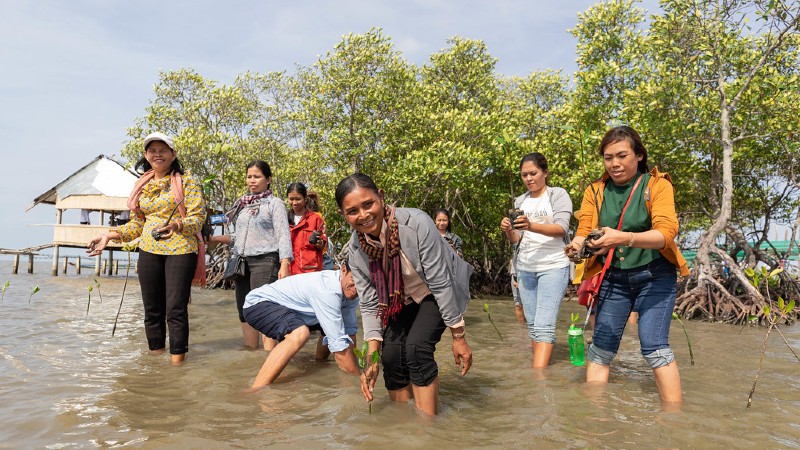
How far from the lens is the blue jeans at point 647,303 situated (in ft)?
9.52

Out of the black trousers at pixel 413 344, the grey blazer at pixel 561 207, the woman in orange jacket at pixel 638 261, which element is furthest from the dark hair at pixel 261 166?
the woman in orange jacket at pixel 638 261

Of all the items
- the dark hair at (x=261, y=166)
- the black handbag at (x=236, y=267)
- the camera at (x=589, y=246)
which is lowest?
the black handbag at (x=236, y=267)

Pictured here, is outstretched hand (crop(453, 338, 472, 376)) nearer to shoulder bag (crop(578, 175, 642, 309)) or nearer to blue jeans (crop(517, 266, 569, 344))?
shoulder bag (crop(578, 175, 642, 309))

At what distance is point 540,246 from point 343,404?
2039 millimetres

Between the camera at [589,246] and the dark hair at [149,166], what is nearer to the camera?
the camera at [589,246]

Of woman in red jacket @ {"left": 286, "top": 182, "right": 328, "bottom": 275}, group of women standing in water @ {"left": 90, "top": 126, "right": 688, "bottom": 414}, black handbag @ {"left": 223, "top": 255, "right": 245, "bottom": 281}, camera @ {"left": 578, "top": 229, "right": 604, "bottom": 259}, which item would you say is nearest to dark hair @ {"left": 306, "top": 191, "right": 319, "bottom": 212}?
woman in red jacket @ {"left": 286, "top": 182, "right": 328, "bottom": 275}

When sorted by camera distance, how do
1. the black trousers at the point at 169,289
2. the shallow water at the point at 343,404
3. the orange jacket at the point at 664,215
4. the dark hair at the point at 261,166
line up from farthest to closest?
the dark hair at the point at 261,166, the black trousers at the point at 169,289, the orange jacket at the point at 664,215, the shallow water at the point at 343,404

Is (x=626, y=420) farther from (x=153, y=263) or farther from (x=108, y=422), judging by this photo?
(x=153, y=263)

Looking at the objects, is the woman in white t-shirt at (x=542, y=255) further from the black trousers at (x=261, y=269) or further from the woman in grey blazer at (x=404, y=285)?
the black trousers at (x=261, y=269)

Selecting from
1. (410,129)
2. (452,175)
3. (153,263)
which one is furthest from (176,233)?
(410,129)

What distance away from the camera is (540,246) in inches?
163

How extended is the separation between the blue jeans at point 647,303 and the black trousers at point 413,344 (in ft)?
3.45

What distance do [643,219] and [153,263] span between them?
3717mm

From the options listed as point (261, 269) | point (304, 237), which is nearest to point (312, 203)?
point (304, 237)
